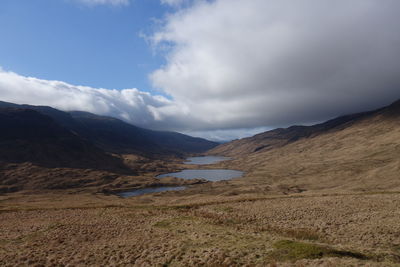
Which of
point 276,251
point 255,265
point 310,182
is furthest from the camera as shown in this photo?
point 310,182

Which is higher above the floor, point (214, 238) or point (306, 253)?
point (306, 253)

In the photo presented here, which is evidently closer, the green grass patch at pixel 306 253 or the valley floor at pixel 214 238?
the green grass patch at pixel 306 253

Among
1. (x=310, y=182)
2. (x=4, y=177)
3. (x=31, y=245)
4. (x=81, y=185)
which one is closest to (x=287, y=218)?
(x=31, y=245)

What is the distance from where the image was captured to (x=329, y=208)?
3709 centimetres

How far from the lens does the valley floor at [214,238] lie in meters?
16.8

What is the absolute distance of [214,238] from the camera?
72.9 feet

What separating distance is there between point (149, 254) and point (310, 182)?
422ft

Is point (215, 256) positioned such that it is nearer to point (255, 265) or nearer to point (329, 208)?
point (255, 265)

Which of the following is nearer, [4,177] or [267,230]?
[267,230]

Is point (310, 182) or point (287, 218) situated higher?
point (287, 218)

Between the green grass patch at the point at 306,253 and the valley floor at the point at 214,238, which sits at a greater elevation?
the green grass patch at the point at 306,253

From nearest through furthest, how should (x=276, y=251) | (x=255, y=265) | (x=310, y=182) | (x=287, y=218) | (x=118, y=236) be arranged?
1. (x=255, y=265)
2. (x=276, y=251)
3. (x=118, y=236)
4. (x=287, y=218)
5. (x=310, y=182)

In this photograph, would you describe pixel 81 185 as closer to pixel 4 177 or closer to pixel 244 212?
pixel 4 177

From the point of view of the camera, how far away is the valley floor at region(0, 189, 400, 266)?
663 inches
